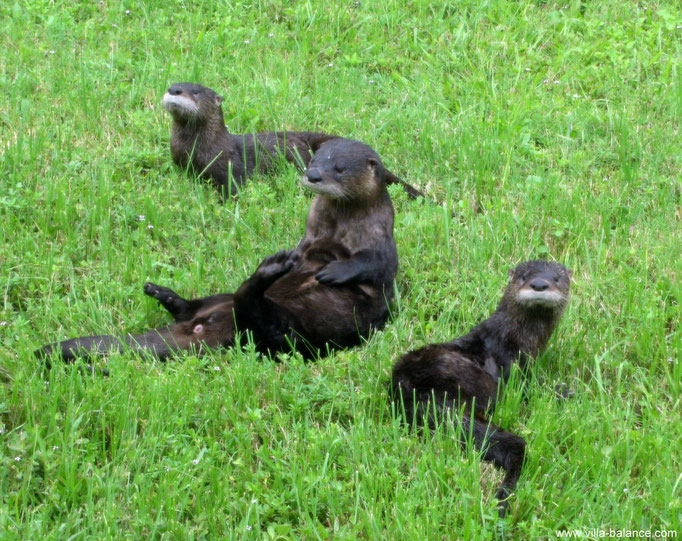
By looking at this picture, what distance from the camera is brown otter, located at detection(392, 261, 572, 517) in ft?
13.4

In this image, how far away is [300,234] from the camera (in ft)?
20.0

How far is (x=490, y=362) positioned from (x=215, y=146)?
3.00m

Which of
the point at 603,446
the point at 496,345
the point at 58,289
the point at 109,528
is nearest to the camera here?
the point at 109,528

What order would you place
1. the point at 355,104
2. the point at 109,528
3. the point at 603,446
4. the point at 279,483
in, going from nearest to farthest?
the point at 109,528 → the point at 279,483 → the point at 603,446 → the point at 355,104

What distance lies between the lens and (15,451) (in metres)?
3.76

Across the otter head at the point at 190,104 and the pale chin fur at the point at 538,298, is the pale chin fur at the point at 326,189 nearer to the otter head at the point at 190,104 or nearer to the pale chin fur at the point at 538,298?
the pale chin fur at the point at 538,298

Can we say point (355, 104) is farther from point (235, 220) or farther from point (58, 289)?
point (58, 289)

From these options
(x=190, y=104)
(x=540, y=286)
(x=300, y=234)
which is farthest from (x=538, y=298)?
(x=190, y=104)

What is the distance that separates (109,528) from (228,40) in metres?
5.69

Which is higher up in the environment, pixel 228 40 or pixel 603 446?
pixel 228 40

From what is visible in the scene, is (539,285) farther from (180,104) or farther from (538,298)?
(180,104)

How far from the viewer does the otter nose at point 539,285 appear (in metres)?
4.64

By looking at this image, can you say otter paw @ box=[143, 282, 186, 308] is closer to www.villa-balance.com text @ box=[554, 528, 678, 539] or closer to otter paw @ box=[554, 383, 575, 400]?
otter paw @ box=[554, 383, 575, 400]

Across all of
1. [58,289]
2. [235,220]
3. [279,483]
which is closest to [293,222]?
[235,220]
